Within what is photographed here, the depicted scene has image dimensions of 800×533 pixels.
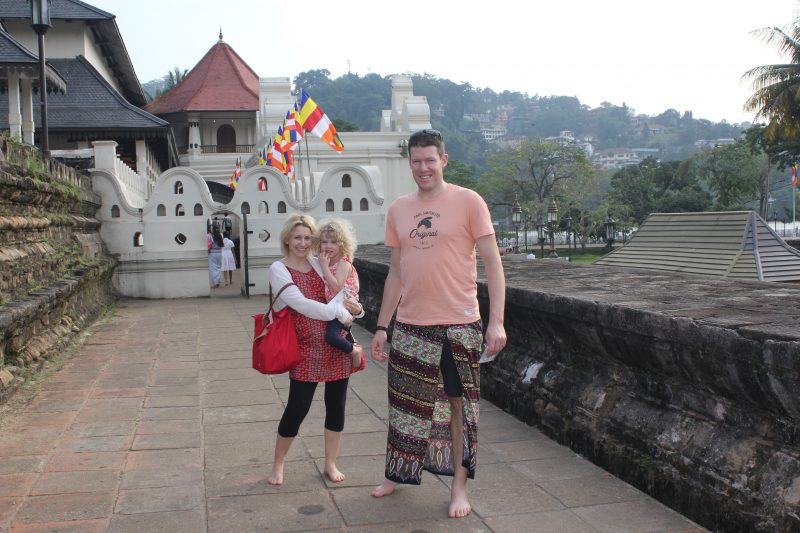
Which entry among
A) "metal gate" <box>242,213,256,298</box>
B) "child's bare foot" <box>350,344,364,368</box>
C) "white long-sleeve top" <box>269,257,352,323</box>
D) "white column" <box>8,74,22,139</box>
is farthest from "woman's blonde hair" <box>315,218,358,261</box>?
"metal gate" <box>242,213,256,298</box>

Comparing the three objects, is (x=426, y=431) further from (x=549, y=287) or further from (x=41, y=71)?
(x=41, y=71)

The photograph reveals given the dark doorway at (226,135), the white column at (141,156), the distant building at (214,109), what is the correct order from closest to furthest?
the white column at (141,156) → the distant building at (214,109) → the dark doorway at (226,135)

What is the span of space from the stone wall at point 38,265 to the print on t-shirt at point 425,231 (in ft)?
12.1

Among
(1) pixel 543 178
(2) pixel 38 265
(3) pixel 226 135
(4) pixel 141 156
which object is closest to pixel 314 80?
(1) pixel 543 178

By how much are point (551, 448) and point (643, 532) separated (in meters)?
1.34

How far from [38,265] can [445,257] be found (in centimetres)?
617

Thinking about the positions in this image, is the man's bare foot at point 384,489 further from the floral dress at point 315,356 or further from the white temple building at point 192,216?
the white temple building at point 192,216

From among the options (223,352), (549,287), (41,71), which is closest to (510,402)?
(549,287)

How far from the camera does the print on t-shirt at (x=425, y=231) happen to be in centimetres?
412

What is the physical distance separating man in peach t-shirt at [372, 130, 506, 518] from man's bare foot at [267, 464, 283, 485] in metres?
0.65

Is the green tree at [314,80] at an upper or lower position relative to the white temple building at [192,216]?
upper

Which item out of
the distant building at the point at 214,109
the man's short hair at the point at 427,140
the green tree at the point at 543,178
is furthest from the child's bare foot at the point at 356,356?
the green tree at the point at 543,178

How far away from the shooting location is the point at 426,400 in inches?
163

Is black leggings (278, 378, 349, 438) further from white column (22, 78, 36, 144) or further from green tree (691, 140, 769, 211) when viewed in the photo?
green tree (691, 140, 769, 211)
